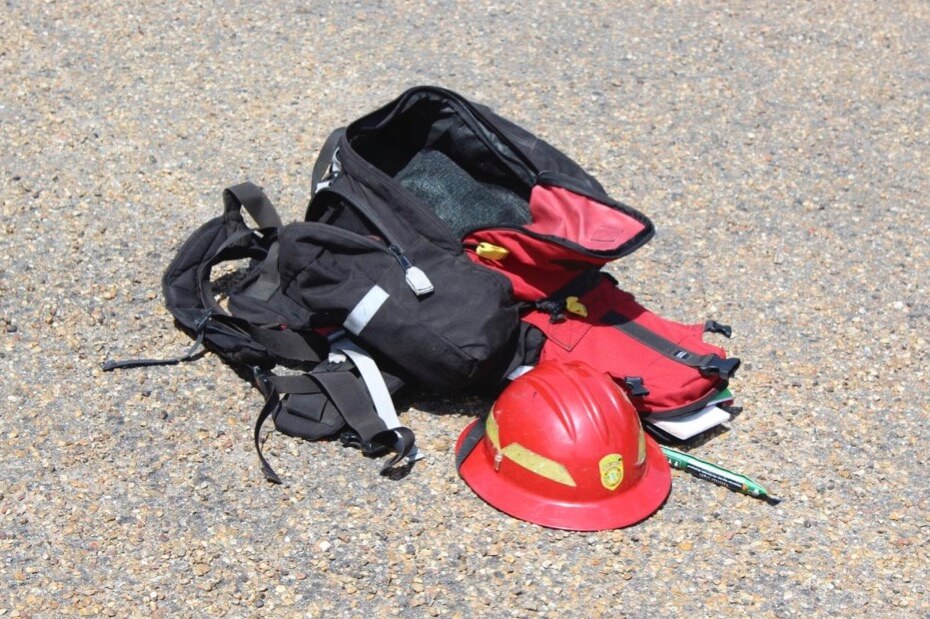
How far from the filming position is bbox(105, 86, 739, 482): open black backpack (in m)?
4.10

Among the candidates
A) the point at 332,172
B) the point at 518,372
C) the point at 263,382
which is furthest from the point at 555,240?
the point at 263,382

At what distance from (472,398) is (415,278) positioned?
1.94 feet

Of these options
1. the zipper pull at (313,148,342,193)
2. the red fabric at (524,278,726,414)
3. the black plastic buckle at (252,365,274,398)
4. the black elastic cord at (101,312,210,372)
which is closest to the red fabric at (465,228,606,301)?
the red fabric at (524,278,726,414)

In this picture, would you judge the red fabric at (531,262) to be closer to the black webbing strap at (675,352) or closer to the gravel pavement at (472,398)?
the black webbing strap at (675,352)

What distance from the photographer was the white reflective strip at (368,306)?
13.4ft

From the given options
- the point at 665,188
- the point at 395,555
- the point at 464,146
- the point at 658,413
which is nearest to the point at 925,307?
the point at 665,188

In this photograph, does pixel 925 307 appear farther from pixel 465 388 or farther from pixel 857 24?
pixel 857 24

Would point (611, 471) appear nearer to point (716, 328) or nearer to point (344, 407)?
point (344, 407)

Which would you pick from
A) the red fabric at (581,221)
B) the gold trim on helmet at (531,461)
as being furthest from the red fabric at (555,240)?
the gold trim on helmet at (531,461)

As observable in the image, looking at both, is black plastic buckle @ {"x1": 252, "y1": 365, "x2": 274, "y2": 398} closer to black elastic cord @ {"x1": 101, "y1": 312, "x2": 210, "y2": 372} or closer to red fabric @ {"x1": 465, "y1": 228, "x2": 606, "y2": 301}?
black elastic cord @ {"x1": 101, "y1": 312, "x2": 210, "y2": 372}

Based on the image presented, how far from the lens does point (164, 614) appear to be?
11.2ft

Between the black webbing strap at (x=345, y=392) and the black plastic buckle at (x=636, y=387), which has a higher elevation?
the black plastic buckle at (x=636, y=387)

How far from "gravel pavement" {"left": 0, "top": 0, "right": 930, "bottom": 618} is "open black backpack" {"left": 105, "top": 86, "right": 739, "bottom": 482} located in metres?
0.18

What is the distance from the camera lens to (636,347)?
439 cm
